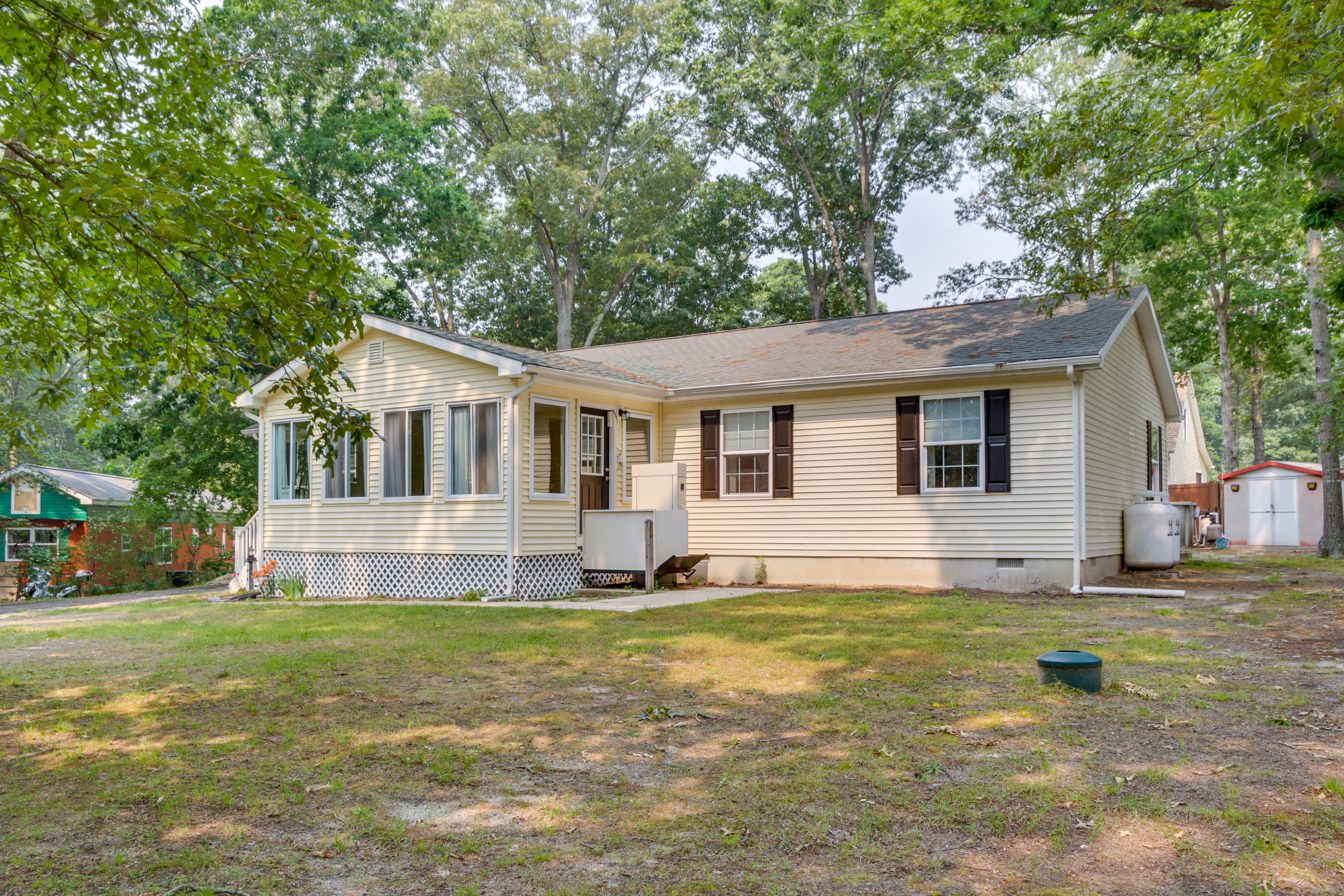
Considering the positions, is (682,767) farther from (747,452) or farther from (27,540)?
(27,540)

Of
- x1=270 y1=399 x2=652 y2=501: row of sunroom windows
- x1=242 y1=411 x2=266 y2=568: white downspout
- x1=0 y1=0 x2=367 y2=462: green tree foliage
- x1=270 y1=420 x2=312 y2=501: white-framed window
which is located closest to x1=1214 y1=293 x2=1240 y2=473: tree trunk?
x1=270 y1=399 x2=652 y2=501: row of sunroom windows

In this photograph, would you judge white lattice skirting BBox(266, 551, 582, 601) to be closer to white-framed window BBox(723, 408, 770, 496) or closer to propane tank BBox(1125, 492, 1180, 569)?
white-framed window BBox(723, 408, 770, 496)

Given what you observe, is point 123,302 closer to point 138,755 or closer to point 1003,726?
point 138,755

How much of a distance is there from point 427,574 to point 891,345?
8.18 m

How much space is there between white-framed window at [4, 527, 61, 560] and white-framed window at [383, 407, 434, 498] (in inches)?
481

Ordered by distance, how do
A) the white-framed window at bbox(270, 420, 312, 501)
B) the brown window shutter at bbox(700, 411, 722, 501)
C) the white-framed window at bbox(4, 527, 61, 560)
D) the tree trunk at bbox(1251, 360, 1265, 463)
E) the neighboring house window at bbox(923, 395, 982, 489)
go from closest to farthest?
the neighboring house window at bbox(923, 395, 982, 489) < the brown window shutter at bbox(700, 411, 722, 501) < the white-framed window at bbox(270, 420, 312, 501) < the white-framed window at bbox(4, 527, 61, 560) < the tree trunk at bbox(1251, 360, 1265, 463)

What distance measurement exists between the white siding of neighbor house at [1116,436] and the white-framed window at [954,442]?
1.41m

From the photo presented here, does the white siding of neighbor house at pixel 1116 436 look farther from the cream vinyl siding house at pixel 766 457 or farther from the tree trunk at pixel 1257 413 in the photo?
the tree trunk at pixel 1257 413

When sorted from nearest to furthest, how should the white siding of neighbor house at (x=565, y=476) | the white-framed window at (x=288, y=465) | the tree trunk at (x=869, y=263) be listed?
the white siding of neighbor house at (x=565, y=476) → the white-framed window at (x=288, y=465) → the tree trunk at (x=869, y=263)

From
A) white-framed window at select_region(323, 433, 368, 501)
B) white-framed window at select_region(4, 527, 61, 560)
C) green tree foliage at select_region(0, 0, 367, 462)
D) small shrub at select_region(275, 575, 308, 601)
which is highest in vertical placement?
green tree foliage at select_region(0, 0, 367, 462)

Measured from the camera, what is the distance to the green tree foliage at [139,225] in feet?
17.1

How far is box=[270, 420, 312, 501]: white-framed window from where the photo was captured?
50.9 ft

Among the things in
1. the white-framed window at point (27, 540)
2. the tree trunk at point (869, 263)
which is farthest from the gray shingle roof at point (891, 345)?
the white-framed window at point (27, 540)

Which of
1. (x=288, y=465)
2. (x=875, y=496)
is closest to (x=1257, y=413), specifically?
(x=875, y=496)
